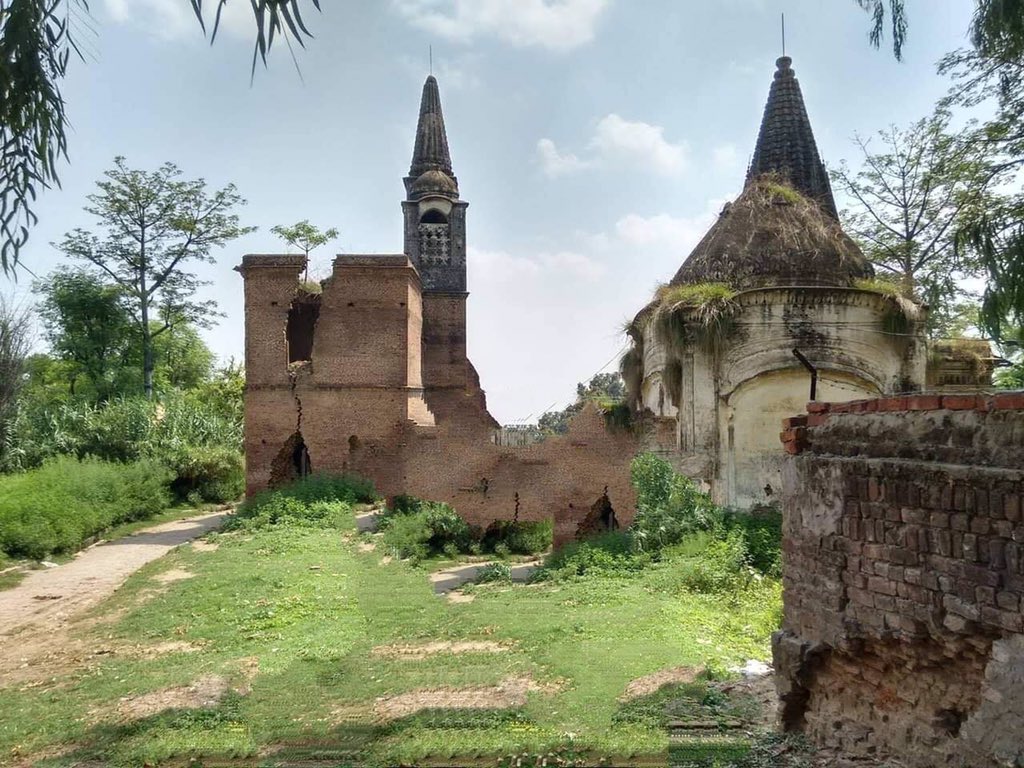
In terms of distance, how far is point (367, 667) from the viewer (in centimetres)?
632

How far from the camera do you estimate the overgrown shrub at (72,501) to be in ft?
42.5

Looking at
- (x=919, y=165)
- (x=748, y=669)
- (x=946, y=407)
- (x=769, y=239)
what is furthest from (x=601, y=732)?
(x=919, y=165)

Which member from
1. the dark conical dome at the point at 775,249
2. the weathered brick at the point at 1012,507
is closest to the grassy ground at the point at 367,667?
the weathered brick at the point at 1012,507

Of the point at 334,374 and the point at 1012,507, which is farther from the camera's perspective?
the point at 334,374

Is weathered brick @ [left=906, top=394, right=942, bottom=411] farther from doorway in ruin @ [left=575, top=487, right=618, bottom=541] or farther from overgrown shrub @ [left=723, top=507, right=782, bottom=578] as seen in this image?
doorway in ruin @ [left=575, top=487, right=618, bottom=541]

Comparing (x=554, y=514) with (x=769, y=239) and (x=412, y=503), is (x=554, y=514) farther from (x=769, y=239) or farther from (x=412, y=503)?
(x=769, y=239)

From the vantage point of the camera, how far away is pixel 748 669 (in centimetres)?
554

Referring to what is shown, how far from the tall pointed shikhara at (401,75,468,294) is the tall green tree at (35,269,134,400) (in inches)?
438

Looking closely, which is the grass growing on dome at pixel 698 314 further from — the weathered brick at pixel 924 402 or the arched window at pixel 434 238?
the arched window at pixel 434 238

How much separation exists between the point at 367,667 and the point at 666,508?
18.2 feet

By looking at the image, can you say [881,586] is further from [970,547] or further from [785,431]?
[785,431]

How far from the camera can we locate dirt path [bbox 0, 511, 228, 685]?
303 inches

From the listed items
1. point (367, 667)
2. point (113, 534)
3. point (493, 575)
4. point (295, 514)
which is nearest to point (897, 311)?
point (493, 575)

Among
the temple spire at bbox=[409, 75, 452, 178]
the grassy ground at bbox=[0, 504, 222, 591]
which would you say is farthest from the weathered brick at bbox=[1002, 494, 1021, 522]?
the temple spire at bbox=[409, 75, 452, 178]
